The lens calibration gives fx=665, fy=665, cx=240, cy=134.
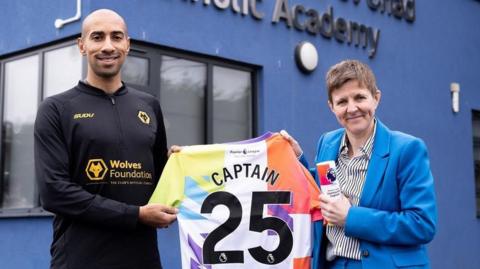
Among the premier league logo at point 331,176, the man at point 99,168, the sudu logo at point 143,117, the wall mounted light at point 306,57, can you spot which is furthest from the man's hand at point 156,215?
the wall mounted light at point 306,57

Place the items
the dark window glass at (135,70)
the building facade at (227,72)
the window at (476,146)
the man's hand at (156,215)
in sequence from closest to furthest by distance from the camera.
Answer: the man's hand at (156,215)
the dark window glass at (135,70)
the building facade at (227,72)
the window at (476,146)

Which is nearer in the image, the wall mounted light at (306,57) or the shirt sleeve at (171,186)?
the shirt sleeve at (171,186)

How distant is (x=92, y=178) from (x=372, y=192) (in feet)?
4.36

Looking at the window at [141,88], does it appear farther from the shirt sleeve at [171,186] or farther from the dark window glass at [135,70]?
the shirt sleeve at [171,186]

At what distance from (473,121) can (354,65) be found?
30.3 feet

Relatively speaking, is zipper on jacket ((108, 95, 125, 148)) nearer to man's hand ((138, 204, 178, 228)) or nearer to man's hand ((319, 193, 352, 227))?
man's hand ((138, 204, 178, 228))

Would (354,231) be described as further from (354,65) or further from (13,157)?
(13,157)

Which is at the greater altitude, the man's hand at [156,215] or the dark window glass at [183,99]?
the dark window glass at [183,99]

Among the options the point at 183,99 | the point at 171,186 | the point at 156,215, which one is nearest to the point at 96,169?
the point at 156,215

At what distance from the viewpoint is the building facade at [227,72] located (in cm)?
702

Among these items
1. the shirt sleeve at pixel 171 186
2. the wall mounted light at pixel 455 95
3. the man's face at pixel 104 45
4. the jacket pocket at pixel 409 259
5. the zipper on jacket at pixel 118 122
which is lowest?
the jacket pocket at pixel 409 259

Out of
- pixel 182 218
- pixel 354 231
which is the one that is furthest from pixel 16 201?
pixel 354 231

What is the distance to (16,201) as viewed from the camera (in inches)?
292

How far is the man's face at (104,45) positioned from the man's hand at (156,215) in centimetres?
69
